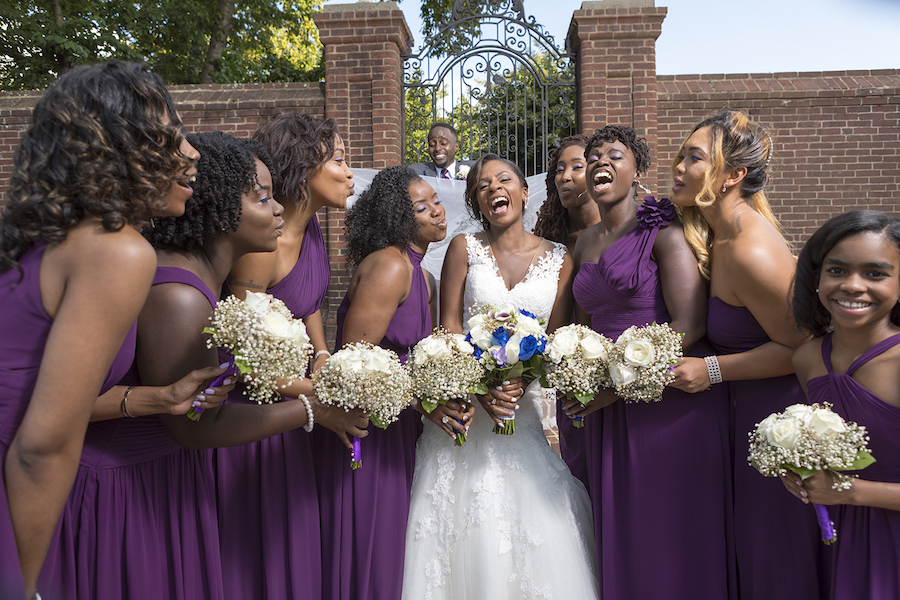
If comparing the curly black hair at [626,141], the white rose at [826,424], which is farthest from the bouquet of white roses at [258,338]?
the curly black hair at [626,141]

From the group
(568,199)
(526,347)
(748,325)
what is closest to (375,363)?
(526,347)

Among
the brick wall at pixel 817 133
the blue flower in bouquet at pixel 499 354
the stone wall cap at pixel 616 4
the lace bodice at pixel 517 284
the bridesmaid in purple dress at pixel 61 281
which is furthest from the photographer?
the brick wall at pixel 817 133

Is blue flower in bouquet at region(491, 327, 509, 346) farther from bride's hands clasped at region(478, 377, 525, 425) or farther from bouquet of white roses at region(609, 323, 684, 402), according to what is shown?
bouquet of white roses at region(609, 323, 684, 402)

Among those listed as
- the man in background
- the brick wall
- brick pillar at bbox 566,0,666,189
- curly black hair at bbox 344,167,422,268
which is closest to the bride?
curly black hair at bbox 344,167,422,268

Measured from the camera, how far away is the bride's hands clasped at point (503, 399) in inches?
128

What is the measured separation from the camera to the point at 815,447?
2.26m

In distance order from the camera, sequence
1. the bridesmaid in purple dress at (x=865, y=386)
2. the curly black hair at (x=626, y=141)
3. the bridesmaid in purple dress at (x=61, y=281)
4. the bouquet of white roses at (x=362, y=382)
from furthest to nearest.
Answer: the curly black hair at (x=626, y=141), the bouquet of white roses at (x=362, y=382), the bridesmaid in purple dress at (x=865, y=386), the bridesmaid in purple dress at (x=61, y=281)

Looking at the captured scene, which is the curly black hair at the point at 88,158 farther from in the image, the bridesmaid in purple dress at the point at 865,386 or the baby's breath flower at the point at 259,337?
the bridesmaid in purple dress at the point at 865,386

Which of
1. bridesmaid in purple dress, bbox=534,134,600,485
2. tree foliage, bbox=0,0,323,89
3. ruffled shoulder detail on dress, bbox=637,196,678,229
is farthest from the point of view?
tree foliage, bbox=0,0,323,89

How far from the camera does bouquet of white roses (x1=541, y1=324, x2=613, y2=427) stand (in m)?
2.99

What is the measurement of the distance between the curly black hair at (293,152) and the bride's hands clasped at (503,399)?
147 cm

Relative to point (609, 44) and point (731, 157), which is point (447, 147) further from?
point (731, 157)

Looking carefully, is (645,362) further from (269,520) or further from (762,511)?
(269,520)

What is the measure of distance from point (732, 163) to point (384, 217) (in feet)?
6.12
